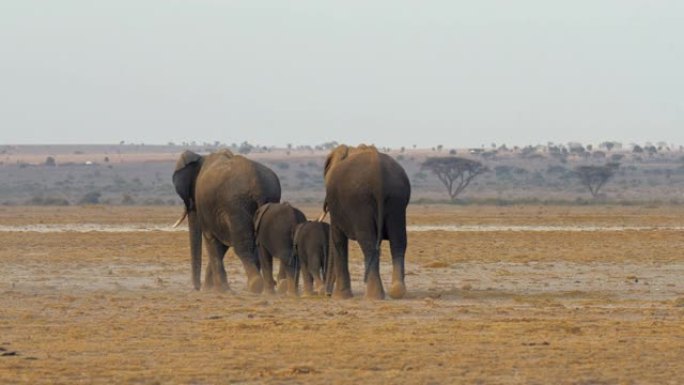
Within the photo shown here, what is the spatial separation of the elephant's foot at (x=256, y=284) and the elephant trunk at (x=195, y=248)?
1553mm

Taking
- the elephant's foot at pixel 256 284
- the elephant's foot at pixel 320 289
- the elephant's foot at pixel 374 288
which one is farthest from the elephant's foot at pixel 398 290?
the elephant's foot at pixel 256 284

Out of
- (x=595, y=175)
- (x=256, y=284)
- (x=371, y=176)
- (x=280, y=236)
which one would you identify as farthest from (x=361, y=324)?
(x=595, y=175)

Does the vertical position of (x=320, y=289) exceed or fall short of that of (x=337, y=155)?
it falls short

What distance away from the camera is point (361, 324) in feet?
56.3

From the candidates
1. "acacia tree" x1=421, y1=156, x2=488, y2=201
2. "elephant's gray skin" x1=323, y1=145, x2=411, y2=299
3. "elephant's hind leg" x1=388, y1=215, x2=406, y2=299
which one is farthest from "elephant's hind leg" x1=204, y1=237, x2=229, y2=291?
"acacia tree" x1=421, y1=156, x2=488, y2=201

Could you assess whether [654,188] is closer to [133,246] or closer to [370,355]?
[133,246]

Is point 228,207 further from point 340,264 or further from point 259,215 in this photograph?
point 340,264

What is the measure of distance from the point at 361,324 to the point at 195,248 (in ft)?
25.6

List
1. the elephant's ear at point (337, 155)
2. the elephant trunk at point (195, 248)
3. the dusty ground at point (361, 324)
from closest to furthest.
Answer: the dusty ground at point (361, 324) < the elephant's ear at point (337, 155) < the elephant trunk at point (195, 248)

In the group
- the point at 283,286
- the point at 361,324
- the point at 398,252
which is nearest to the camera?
the point at 361,324

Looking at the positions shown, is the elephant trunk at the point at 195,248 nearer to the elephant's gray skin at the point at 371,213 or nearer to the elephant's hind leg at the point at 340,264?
the elephant's hind leg at the point at 340,264

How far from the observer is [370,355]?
14273 mm

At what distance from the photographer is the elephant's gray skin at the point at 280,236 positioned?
71.3 ft

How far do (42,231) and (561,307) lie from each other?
2888 cm
